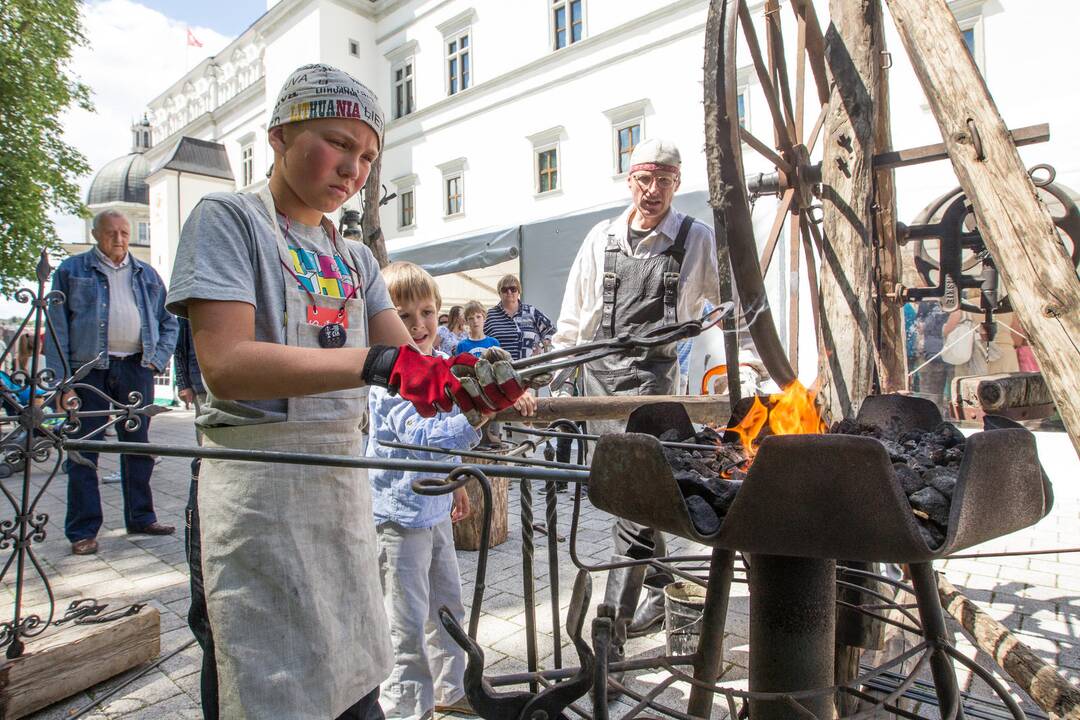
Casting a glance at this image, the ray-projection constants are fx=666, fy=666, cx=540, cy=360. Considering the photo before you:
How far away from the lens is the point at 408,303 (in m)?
2.25

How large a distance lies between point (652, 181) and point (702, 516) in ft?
6.30

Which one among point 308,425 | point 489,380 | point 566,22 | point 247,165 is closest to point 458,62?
point 566,22

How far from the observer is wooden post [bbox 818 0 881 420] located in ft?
7.80

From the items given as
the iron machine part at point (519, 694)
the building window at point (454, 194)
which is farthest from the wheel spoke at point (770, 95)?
the building window at point (454, 194)

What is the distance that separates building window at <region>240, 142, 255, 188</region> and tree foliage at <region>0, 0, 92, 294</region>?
418 inches

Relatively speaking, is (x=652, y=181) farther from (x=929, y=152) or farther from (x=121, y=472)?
(x=121, y=472)

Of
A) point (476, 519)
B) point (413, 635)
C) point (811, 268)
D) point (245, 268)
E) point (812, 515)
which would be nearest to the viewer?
point (812, 515)

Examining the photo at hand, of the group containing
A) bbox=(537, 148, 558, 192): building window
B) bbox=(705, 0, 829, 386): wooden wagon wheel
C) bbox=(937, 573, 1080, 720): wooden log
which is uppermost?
bbox=(537, 148, 558, 192): building window

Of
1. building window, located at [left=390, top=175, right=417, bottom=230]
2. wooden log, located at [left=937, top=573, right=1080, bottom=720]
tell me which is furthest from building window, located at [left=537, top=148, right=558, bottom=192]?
wooden log, located at [left=937, top=573, right=1080, bottom=720]

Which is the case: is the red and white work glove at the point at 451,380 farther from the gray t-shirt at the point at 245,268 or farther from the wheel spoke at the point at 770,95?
the wheel spoke at the point at 770,95

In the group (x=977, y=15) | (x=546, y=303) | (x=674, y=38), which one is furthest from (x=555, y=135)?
(x=977, y=15)

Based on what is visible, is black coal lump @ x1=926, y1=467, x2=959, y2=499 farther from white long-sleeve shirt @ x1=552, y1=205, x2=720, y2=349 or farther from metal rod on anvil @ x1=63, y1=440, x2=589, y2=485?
white long-sleeve shirt @ x1=552, y1=205, x2=720, y2=349

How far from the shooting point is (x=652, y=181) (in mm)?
2770

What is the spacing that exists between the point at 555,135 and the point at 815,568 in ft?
42.9
